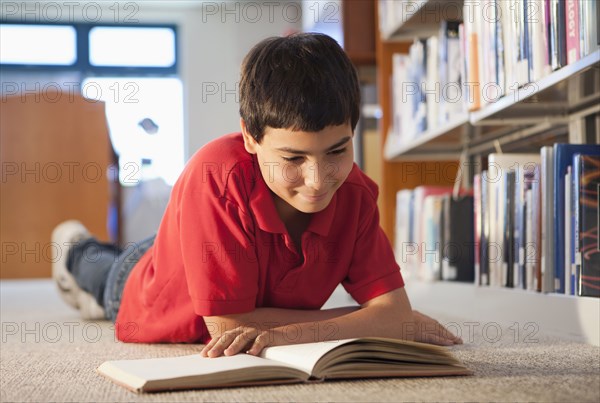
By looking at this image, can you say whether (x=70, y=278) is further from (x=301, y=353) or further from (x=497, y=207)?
(x=301, y=353)

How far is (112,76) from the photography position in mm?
6938

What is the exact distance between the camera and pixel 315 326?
1.07 meters

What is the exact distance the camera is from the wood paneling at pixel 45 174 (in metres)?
4.30

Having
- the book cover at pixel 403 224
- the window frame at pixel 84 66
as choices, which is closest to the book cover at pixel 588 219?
A: the book cover at pixel 403 224

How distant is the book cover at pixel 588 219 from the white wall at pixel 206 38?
5652 mm

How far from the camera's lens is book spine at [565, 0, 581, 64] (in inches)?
52.1

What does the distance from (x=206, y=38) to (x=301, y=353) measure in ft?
20.8

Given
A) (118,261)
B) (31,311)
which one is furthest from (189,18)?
(118,261)

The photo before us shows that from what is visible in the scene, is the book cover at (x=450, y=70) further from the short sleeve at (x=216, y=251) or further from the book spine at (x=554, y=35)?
the short sleeve at (x=216, y=251)

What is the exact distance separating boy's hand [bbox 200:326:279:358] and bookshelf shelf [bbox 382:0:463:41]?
133 cm

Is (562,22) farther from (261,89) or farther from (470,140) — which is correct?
(470,140)

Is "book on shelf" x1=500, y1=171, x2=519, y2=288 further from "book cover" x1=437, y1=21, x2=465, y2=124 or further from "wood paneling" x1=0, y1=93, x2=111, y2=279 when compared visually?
"wood paneling" x1=0, y1=93, x2=111, y2=279

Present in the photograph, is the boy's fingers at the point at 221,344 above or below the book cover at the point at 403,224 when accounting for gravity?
below

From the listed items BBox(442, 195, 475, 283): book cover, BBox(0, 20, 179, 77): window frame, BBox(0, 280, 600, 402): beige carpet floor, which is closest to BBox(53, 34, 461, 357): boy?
BBox(0, 280, 600, 402): beige carpet floor
